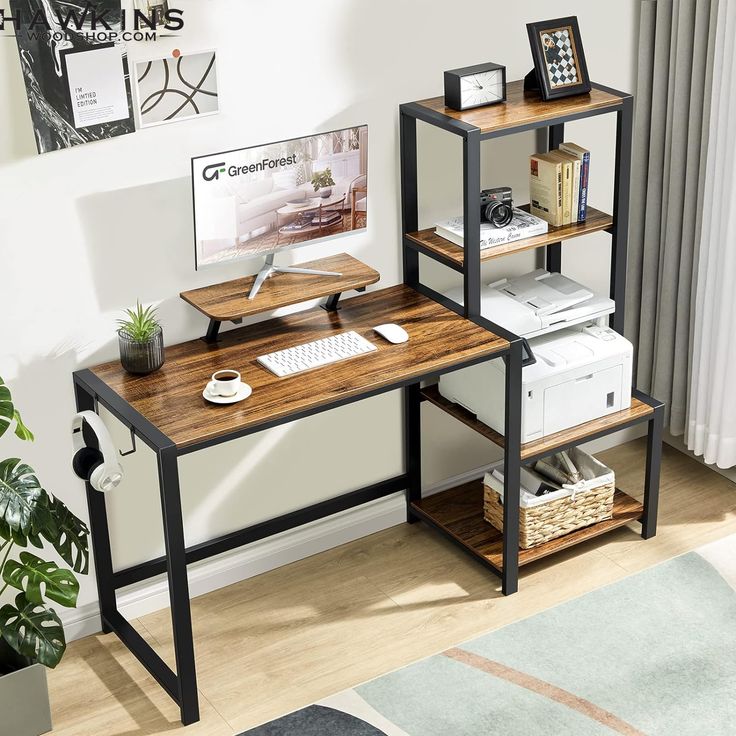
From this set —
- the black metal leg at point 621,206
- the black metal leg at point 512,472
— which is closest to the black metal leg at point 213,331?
the black metal leg at point 512,472

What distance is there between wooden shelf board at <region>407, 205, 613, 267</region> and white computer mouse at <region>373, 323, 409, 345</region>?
27cm

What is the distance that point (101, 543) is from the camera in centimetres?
324

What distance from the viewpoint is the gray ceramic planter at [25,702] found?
289cm

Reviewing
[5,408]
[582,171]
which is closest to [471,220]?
[582,171]

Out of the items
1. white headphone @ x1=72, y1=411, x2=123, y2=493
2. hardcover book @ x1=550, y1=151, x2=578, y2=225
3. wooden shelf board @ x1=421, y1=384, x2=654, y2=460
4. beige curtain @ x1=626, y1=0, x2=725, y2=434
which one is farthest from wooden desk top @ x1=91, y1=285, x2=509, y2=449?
beige curtain @ x1=626, y1=0, x2=725, y2=434

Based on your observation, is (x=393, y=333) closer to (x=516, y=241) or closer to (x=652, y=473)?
(x=516, y=241)

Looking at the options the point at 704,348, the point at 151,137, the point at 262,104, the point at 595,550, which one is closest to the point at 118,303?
the point at 151,137

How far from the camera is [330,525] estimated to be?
3697 mm

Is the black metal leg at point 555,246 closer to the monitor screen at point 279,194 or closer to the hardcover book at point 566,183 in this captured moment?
the hardcover book at point 566,183

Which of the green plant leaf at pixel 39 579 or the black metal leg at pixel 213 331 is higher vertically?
the black metal leg at pixel 213 331

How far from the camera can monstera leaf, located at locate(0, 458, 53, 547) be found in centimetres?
267

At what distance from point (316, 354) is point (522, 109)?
0.89 meters

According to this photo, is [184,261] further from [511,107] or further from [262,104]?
[511,107]

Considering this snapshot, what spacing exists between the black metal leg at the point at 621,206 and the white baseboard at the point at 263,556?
0.79m
